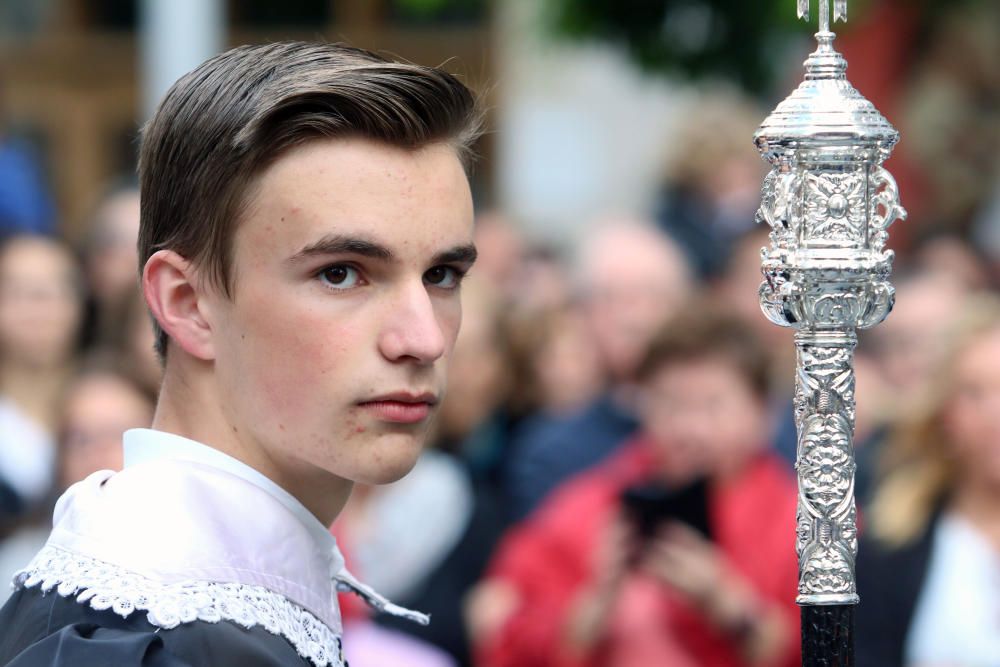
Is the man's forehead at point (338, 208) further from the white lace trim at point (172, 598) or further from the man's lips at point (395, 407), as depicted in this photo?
the white lace trim at point (172, 598)

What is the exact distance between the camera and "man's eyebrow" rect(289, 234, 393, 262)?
8.20 ft

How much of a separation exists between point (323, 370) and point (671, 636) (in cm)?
266

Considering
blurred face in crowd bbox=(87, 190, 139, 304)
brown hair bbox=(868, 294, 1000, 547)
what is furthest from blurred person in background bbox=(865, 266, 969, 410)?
blurred face in crowd bbox=(87, 190, 139, 304)

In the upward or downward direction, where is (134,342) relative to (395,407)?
upward

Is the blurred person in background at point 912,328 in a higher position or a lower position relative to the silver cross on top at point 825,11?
lower

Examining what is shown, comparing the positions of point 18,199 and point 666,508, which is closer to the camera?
point 666,508

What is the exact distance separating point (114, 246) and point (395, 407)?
5.52 m

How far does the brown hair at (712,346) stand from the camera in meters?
5.32

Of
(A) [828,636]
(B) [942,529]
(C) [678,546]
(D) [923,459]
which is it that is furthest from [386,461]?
(D) [923,459]

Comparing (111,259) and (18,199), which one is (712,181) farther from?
(18,199)

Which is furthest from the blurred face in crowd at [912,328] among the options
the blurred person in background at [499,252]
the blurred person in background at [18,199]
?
the blurred person in background at [18,199]

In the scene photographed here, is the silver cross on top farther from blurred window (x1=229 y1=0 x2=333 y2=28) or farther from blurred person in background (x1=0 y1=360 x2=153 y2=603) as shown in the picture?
blurred window (x1=229 y1=0 x2=333 y2=28)

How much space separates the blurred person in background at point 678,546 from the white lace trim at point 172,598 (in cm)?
249

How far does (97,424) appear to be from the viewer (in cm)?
562
